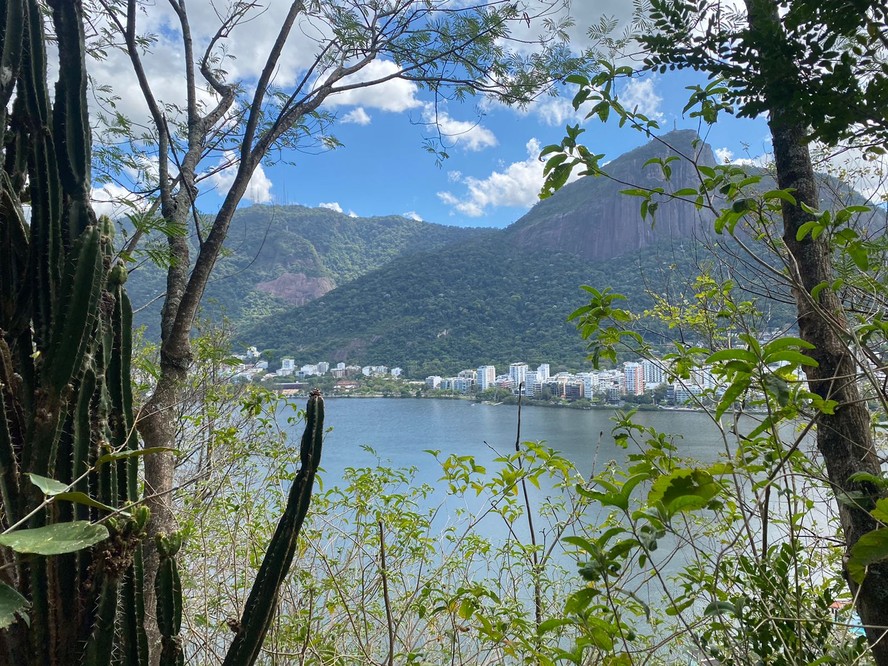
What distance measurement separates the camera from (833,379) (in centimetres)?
95

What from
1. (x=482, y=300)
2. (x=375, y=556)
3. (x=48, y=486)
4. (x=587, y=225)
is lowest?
(x=375, y=556)

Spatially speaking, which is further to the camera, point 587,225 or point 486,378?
point 587,225

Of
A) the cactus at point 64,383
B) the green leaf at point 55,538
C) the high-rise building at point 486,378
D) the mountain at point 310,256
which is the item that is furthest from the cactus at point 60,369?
the high-rise building at point 486,378

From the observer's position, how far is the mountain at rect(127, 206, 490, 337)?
7832 millimetres

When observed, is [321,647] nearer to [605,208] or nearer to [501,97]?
[501,97]

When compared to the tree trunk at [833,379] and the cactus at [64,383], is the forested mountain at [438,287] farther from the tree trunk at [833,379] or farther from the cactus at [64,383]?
the cactus at [64,383]

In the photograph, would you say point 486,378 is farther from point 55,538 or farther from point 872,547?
point 55,538

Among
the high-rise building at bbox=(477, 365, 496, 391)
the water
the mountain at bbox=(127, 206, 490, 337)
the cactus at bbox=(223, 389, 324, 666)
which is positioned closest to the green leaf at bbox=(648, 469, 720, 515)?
the cactus at bbox=(223, 389, 324, 666)

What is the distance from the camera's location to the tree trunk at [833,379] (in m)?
0.99

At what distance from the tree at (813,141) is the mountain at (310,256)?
11.5 ft

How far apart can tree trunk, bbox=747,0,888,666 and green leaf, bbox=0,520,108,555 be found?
1.01 metres

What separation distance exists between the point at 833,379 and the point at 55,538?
1151mm

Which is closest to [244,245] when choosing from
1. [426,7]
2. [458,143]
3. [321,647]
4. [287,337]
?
[458,143]

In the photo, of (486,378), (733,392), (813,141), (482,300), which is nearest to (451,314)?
(482,300)
